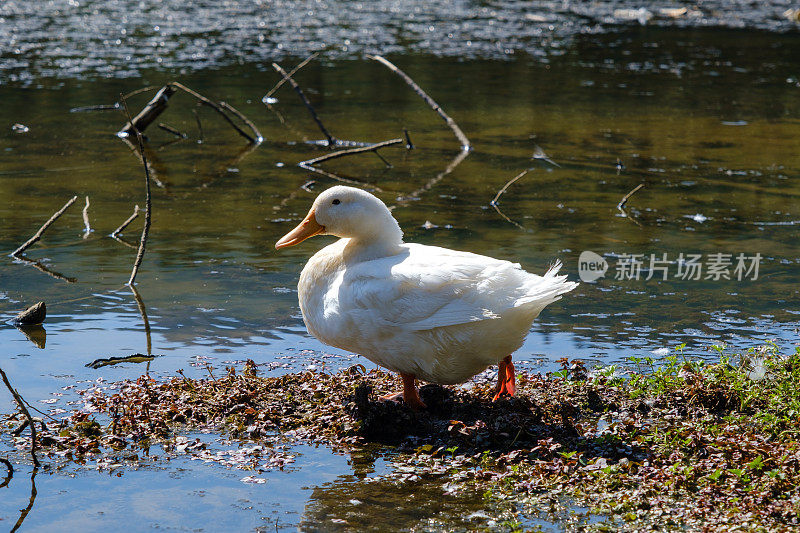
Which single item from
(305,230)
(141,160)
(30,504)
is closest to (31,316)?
(305,230)

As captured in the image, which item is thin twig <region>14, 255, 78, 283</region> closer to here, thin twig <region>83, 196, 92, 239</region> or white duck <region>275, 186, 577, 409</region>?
thin twig <region>83, 196, 92, 239</region>

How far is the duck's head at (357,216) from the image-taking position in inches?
256

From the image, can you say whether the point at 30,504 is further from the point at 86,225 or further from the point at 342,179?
the point at 342,179

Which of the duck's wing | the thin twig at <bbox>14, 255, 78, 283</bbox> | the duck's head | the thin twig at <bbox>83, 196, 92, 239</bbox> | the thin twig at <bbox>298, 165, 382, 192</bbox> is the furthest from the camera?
the thin twig at <bbox>298, 165, 382, 192</bbox>

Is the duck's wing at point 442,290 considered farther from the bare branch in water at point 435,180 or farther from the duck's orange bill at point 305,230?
the bare branch in water at point 435,180

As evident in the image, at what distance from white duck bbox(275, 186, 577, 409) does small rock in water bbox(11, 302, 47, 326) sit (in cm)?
269

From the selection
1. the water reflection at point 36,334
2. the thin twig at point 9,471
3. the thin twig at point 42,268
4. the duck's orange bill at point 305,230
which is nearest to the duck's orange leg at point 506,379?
the duck's orange bill at point 305,230

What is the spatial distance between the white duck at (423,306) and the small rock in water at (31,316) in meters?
2.69

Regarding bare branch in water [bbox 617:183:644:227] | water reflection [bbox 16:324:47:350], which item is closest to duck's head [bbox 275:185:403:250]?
water reflection [bbox 16:324:47:350]

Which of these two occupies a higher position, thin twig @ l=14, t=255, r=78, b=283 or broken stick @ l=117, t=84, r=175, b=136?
broken stick @ l=117, t=84, r=175, b=136

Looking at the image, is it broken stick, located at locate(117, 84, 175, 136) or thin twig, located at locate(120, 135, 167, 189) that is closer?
thin twig, located at locate(120, 135, 167, 189)

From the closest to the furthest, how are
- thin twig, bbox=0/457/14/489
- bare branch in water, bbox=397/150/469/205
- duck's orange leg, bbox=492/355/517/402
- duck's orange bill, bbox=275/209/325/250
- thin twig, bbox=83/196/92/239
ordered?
thin twig, bbox=0/457/14/489 → duck's orange leg, bbox=492/355/517/402 → duck's orange bill, bbox=275/209/325/250 → thin twig, bbox=83/196/92/239 → bare branch in water, bbox=397/150/469/205

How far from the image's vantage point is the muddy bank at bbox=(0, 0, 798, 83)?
22719 mm

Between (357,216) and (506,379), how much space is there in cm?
147
